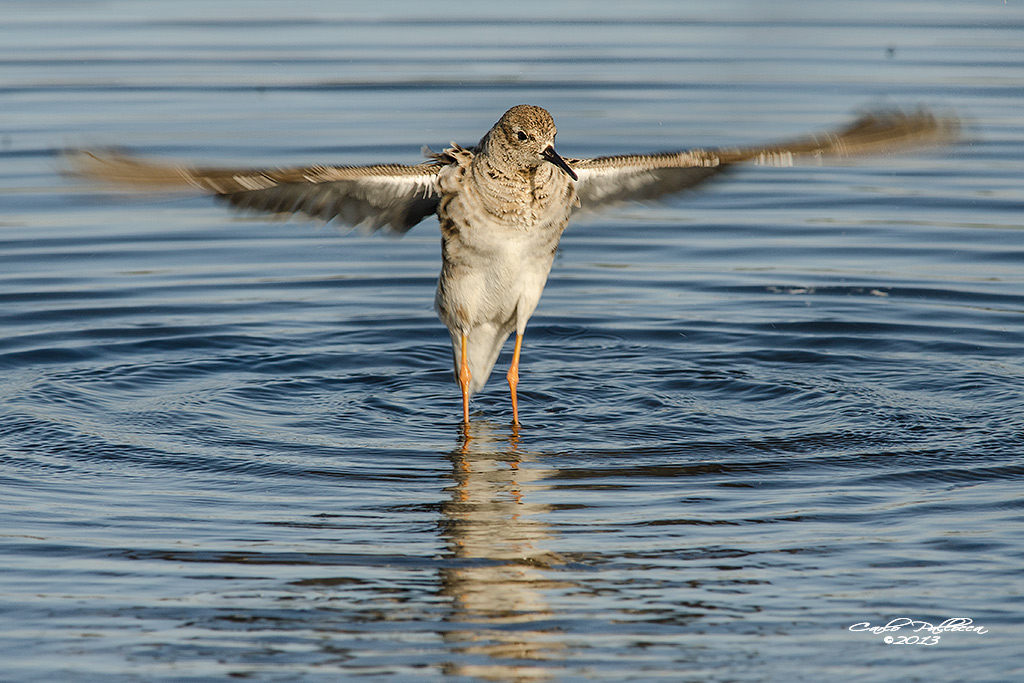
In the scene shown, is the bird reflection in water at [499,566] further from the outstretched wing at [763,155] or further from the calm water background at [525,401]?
the outstretched wing at [763,155]

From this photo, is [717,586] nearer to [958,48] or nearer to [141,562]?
[141,562]

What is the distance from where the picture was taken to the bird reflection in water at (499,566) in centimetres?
527

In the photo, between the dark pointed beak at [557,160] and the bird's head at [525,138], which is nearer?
the dark pointed beak at [557,160]

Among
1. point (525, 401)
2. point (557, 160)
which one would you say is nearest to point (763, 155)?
point (557, 160)

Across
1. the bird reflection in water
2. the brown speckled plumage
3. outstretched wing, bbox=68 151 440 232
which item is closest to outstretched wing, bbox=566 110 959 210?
the brown speckled plumage

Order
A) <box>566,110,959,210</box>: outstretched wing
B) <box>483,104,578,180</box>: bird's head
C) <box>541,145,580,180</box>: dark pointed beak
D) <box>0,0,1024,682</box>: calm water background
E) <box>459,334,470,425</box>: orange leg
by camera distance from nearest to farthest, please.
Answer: <box>0,0,1024,682</box>: calm water background < <box>566,110,959,210</box>: outstretched wing < <box>541,145,580,180</box>: dark pointed beak < <box>483,104,578,180</box>: bird's head < <box>459,334,470,425</box>: orange leg

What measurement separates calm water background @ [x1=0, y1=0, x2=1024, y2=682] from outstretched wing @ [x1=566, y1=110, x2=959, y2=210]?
1.23m

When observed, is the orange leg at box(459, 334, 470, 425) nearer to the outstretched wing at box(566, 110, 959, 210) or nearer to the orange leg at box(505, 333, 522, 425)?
the orange leg at box(505, 333, 522, 425)

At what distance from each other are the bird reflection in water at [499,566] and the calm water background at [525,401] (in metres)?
0.02

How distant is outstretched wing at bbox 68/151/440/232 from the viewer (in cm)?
646

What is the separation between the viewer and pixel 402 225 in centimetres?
837

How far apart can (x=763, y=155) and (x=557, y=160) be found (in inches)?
43.1

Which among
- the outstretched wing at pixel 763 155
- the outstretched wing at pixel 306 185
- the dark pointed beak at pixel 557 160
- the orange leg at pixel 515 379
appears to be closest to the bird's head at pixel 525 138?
the dark pointed beak at pixel 557 160

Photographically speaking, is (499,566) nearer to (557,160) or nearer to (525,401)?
(557,160)
